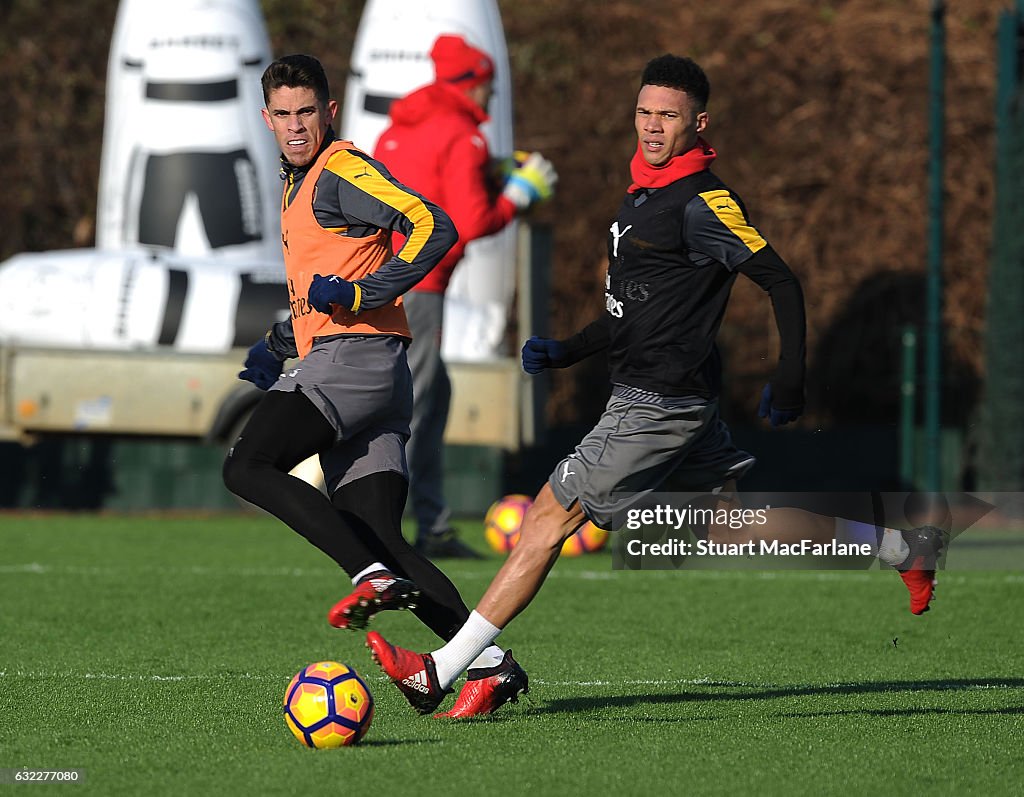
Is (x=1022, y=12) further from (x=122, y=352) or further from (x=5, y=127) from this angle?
(x=5, y=127)

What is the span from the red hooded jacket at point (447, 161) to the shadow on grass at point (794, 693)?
14.4 feet

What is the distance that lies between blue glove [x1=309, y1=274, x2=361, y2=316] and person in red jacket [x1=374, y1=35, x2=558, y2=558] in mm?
4554

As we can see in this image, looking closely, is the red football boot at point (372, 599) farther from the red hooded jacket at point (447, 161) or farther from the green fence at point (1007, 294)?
the green fence at point (1007, 294)

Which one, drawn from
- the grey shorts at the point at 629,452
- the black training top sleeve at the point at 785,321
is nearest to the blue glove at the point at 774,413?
the black training top sleeve at the point at 785,321

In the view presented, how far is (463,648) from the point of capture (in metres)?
5.36

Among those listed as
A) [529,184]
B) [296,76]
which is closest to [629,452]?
[296,76]

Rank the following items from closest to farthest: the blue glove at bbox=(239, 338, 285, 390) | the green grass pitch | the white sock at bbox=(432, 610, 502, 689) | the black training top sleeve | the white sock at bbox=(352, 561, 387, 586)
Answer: the green grass pitch, the black training top sleeve, the white sock at bbox=(352, 561, 387, 586), the white sock at bbox=(432, 610, 502, 689), the blue glove at bbox=(239, 338, 285, 390)

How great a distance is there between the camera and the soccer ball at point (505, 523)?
1136 centimetres

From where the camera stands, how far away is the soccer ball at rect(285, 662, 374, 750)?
16.3ft

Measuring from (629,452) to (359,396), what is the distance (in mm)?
883

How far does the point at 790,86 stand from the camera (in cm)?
1997

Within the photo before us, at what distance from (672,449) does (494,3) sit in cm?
1137

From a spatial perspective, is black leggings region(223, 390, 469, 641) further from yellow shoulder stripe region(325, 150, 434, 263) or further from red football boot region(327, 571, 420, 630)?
yellow shoulder stripe region(325, 150, 434, 263)

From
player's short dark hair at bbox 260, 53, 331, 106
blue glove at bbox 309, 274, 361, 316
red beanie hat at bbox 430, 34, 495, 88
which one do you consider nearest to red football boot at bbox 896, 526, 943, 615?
blue glove at bbox 309, 274, 361, 316
